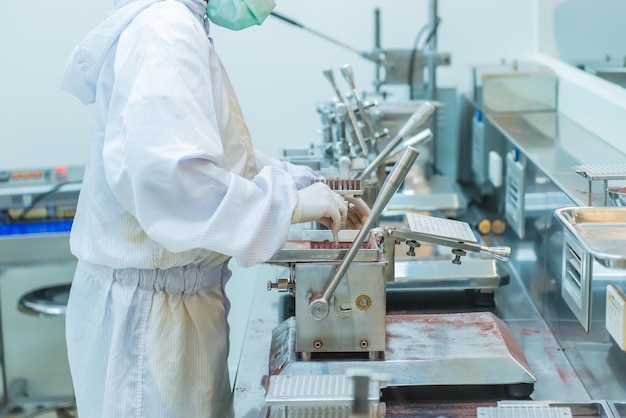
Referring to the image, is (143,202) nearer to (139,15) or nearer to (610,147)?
(139,15)

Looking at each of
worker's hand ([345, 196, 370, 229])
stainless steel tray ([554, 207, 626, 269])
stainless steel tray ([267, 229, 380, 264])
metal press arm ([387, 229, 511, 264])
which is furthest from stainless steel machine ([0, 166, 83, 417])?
stainless steel tray ([554, 207, 626, 269])

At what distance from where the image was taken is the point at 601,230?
1209mm

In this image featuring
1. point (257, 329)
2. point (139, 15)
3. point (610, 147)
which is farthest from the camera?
point (610, 147)

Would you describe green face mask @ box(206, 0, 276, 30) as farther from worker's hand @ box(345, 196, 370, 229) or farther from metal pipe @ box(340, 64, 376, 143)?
metal pipe @ box(340, 64, 376, 143)

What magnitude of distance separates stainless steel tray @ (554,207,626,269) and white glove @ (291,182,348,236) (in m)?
0.35

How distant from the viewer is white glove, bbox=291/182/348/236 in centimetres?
139

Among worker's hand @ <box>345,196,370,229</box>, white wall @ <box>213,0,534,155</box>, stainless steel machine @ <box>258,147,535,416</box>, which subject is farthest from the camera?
white wall @ <box>213,0,534,155</box>

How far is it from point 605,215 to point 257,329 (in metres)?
0.78

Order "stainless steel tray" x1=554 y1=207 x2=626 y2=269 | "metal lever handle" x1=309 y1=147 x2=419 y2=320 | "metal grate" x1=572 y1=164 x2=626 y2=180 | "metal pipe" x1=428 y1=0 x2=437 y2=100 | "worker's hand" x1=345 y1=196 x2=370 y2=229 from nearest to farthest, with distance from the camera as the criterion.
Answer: "stainless steel tray" x1=554 y1=207 x2=626 y2=269 < "metal lever handle" x1=309 y1=147 x2=419 y2=320 < "metal grate" x1=572 y1=164 x2=626 y2=180 < "worker's hand" x1=345 y1=196 x2=370 y2=229 < "metal pipe" x1=428 y1=0 x2=437 y2=100

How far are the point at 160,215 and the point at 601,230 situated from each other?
633 mm

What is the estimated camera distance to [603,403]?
1317 millimetres

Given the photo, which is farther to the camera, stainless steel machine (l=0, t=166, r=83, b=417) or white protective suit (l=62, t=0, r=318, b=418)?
stainless steel machine (l=0, t=166, r=83, b=417)

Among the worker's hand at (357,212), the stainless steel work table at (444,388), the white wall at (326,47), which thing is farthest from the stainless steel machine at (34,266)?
the worker's hand at (357,212)

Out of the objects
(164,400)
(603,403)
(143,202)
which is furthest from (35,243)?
(603,403)
